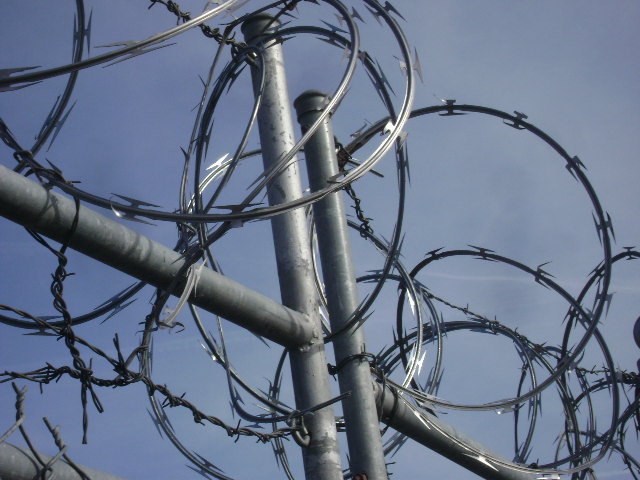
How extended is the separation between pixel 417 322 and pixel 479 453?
3.60ft

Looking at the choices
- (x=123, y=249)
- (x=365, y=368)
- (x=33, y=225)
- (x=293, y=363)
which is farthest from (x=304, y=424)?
(x=33, y=225)

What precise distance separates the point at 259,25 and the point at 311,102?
2.43ft

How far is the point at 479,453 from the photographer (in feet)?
23.6

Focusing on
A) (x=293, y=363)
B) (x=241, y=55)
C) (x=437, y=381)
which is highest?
(x=241, y=55)

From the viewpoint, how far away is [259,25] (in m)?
6.23

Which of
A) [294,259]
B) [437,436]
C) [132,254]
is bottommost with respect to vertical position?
[132,254]

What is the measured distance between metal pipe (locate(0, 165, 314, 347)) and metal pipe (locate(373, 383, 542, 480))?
124 cm

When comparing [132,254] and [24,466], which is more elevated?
[132,254]

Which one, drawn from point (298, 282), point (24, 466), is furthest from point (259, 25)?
point (24, 466)

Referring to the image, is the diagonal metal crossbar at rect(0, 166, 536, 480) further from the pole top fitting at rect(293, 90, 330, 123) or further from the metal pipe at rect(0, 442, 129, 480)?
the pole top fitting at rect(293, 90, 330, 123)

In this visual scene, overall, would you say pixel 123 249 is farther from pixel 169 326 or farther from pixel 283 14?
pixel 283 14

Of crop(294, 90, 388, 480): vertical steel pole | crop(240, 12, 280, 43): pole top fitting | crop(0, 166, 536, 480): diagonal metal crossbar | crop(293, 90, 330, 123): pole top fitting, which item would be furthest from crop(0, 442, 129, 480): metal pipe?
crop(293, 90, 330, 123): pole top fitting

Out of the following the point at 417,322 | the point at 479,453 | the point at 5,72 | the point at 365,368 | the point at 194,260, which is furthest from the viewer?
the point at 417,322

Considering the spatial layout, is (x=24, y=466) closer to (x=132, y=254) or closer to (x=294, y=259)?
(x=132, y=254)
